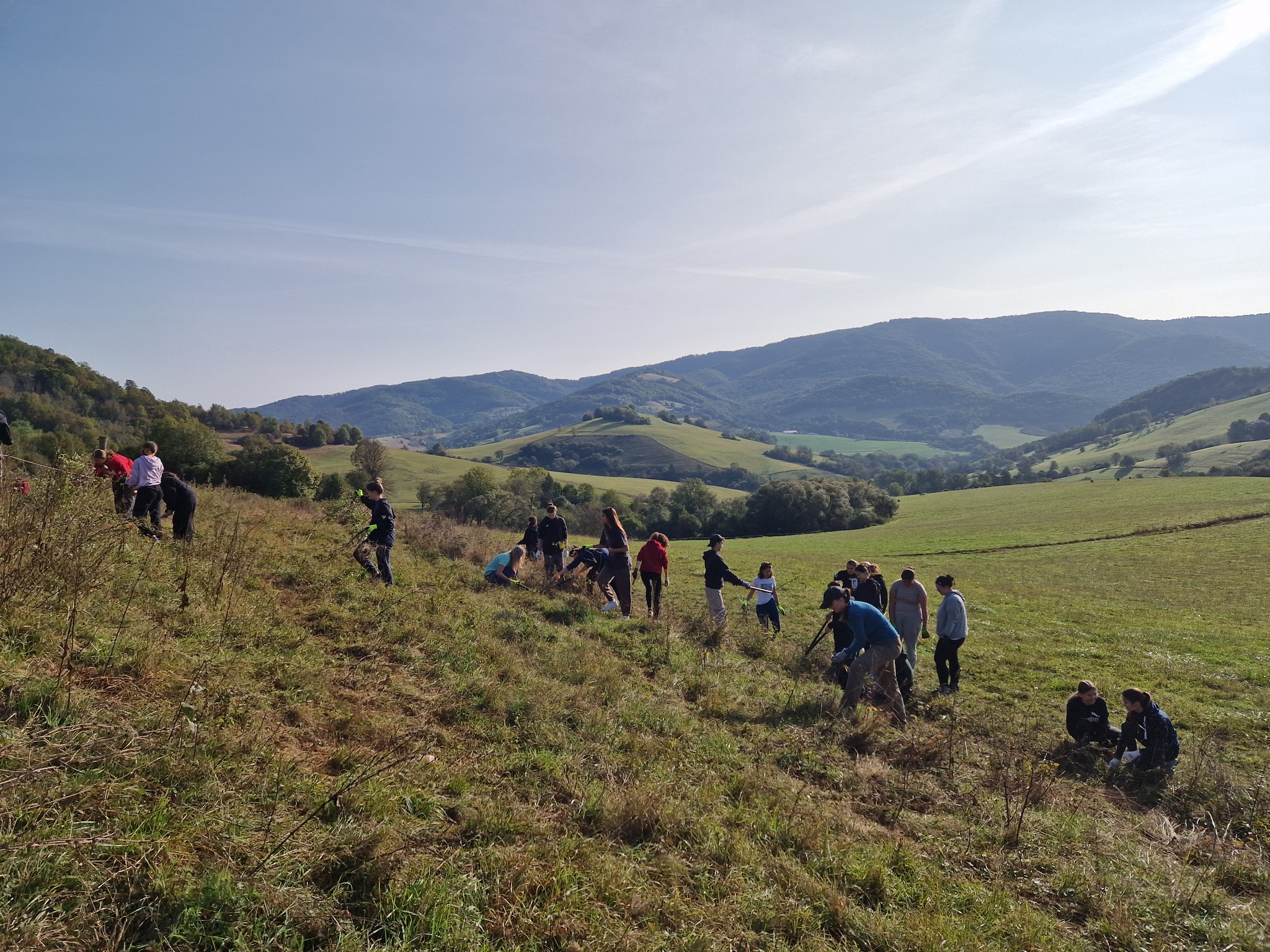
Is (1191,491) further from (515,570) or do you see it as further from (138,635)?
(138,635)

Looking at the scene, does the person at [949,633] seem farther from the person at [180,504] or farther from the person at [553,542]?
the person at [180,504]

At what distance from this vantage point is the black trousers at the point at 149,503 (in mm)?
9648

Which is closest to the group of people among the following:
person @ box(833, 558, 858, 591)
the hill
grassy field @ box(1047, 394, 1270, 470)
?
the hill

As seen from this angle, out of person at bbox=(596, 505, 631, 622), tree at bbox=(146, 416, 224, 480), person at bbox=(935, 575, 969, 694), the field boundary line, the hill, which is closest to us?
the hill

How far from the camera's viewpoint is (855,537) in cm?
5200

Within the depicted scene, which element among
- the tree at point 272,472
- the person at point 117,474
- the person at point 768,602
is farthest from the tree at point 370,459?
the person at point 768,602

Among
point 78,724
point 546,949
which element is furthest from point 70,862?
point 546,949

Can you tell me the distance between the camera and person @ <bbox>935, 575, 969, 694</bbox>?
9984mm

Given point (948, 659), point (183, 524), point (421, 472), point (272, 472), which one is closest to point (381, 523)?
point (183, 524)

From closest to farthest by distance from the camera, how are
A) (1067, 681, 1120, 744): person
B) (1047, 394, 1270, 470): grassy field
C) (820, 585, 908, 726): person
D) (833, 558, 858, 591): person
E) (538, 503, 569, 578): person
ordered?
1. (1067, 681, 1120, 744): person
2. (820, 585, 908, 726): person
3. (833, 558, 858, 591): person
4. (538, 503, 569, 578): person
5. (1047, 394, 1270, 470): grassy field

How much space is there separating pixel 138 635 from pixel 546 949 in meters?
4.77

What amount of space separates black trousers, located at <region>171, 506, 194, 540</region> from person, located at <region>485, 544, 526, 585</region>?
17.1 ft

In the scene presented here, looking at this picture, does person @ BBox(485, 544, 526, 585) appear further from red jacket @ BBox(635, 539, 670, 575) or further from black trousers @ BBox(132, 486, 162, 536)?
black trousers @ BBox(132, 486, 162, 536)

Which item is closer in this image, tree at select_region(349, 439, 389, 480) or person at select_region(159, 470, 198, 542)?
person at select_region(159, 470, 198, 542)
